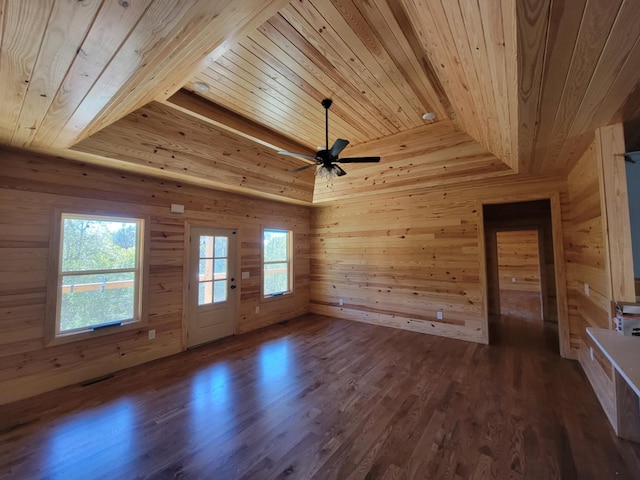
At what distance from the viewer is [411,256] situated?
4844 mm

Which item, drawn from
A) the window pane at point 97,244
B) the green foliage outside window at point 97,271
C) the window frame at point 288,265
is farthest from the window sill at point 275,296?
the window pane at point 97,244

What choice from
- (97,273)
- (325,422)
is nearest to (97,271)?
(97,273)

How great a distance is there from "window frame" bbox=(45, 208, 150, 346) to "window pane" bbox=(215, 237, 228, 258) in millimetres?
1091

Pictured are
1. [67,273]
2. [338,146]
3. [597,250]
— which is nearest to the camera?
[597,250]

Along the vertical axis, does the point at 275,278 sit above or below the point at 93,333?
above

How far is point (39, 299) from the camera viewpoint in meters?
2.76

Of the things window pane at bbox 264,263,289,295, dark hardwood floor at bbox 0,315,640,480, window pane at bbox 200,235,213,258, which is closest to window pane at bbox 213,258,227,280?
window pane at bbox 200,235,213,258

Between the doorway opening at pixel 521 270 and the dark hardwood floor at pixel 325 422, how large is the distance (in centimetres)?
200

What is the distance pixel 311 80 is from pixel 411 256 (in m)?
3.49

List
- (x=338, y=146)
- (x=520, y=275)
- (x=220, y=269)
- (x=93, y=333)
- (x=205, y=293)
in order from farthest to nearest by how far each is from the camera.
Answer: (x=520, y=275)
(x=220, y=269)
(x=205, y=293)
(x=93, y=333)
(x=338, y=146)

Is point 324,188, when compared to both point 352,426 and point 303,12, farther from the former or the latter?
point 352,426

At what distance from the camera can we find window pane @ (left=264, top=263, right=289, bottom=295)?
17.4 ft

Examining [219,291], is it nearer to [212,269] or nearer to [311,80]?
[212,269]

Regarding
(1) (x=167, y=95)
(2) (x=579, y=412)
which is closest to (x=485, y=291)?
(2) (x=579, y=412)
